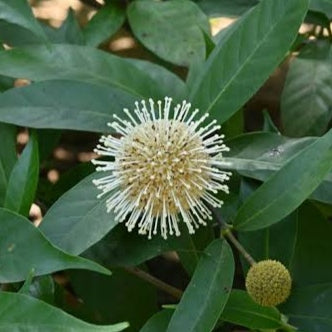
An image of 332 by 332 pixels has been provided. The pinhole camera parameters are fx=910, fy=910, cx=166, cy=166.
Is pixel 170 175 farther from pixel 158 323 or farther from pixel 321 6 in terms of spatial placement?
pixel 321 6

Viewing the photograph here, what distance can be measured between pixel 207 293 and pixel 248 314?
73 millimetres

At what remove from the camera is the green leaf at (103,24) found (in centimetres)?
143

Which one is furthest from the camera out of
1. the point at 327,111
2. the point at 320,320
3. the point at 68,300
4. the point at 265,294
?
the point at 68,300

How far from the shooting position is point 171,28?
1394mm

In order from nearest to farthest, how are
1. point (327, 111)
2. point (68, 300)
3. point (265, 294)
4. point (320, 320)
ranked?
1. point (265, 294)
2. point (320, 320)
3. point (327, 111)
4. point (68, 300)

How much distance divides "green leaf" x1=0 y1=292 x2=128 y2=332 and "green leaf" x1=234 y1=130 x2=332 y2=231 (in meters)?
0.26

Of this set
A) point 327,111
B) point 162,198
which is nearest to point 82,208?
point 162,198

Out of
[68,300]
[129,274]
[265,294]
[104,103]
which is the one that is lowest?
[68,300]

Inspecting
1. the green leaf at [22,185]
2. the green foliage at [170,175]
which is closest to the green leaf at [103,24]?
the green foliage at [170,175]

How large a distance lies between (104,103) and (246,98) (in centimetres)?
19

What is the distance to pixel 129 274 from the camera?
4.60 ft

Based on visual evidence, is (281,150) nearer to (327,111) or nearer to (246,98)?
(246,98)

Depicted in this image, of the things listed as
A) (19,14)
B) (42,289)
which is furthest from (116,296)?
(19,14)

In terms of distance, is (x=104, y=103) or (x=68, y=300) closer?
(x=104, y=103)
